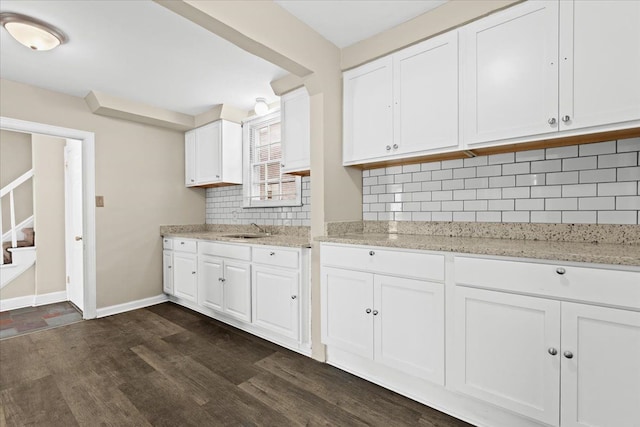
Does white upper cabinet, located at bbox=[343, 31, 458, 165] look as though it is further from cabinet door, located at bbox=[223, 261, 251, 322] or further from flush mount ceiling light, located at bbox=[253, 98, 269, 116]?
cabinet door, located at bbox=[223, 261, 251, 322]

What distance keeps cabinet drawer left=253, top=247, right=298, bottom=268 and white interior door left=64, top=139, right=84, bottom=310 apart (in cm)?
232

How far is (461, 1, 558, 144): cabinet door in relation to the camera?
1669mm

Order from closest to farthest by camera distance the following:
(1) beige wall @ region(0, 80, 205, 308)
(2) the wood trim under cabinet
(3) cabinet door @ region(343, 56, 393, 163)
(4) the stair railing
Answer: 1. (2) the wood trim under cabinet
2. (3) cabinet door @ region(343, 56, 393, 163)
3. (1) beige wall @ region(0, 80, 205, 308)
4. (4) the stair railing

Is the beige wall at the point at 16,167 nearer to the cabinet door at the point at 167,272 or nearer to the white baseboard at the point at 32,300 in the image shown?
the white baseboard at the point at 32,300

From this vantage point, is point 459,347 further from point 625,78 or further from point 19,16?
point 19,16

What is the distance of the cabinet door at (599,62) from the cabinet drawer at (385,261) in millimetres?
1007

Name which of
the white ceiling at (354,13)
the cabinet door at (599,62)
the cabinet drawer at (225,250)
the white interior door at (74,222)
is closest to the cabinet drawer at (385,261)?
the cabinet drawer at (225,250)

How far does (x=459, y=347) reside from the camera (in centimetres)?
170

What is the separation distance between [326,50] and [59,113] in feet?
9.67

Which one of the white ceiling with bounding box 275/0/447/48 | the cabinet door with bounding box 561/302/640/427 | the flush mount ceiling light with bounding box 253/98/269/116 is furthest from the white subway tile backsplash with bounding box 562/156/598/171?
the flush mount ceiling light with bounding box 253/98/269/116

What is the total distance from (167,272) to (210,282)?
104 centimetres

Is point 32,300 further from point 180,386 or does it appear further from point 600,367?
point 600,367

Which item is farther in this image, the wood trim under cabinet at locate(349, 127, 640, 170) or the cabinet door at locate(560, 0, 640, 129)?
the wood trim under cabinet at locate(349, 127, 640, 170)

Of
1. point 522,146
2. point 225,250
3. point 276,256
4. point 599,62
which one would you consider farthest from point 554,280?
point 225,250
